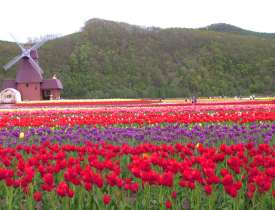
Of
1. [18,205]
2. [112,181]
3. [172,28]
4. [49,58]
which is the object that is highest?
[172,28]

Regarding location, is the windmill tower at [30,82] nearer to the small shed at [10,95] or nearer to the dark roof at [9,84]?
the dark roof at [9,84]

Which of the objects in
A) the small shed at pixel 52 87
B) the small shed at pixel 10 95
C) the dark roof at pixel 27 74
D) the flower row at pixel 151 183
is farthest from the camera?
the small shed at pixel 52 87

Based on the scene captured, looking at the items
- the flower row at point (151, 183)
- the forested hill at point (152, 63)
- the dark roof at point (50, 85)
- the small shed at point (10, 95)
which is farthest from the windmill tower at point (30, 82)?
the flower row at point (151, 183)

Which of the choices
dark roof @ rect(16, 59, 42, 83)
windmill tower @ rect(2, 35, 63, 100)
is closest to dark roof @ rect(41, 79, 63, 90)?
windmill tower @ rect(2, 35, 63, 100)

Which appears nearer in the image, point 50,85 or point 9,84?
point 50,85

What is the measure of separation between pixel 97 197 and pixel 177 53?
9969cm

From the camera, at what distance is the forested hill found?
81.3 meters

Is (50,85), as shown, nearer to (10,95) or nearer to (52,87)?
(52,87)

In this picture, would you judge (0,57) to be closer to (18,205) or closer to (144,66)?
(144,66)

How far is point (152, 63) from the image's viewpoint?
9650cm

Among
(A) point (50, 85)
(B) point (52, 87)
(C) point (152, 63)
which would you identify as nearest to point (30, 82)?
(A) point (50, 85)

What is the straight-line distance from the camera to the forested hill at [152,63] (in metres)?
81.3

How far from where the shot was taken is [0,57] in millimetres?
90500

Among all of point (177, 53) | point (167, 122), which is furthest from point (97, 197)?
point (177, 53)
